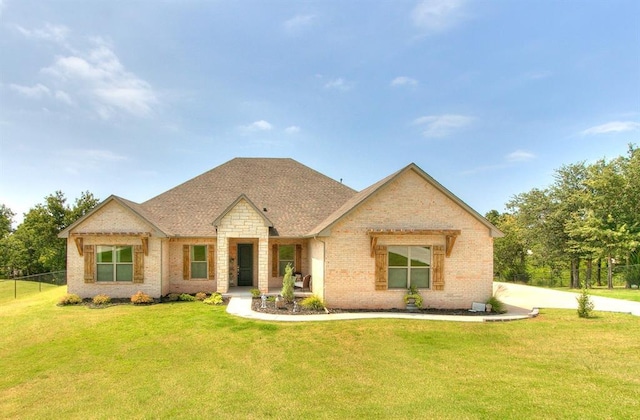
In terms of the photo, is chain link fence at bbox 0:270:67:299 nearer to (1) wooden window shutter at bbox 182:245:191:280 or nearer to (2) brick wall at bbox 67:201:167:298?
(2) brick wall at bbox 67:201:167:298

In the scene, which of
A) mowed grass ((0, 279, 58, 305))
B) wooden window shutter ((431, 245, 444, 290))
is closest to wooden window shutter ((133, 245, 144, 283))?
mowed grass ((0, 279, 58, 305))

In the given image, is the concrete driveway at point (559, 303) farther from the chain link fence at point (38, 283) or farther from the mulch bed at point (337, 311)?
the chain link fence at point (38, 283)

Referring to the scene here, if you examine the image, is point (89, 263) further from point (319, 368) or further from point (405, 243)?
point (405, 243)

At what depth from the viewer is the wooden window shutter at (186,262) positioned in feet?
57.6

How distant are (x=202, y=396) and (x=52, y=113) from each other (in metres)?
19.6

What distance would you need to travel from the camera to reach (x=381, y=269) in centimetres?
1393

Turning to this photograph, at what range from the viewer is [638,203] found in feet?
86.5

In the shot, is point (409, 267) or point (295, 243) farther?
point (295, 243)

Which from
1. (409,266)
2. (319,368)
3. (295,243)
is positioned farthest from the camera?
(295,243)

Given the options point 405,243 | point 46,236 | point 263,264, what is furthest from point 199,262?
point 46,236

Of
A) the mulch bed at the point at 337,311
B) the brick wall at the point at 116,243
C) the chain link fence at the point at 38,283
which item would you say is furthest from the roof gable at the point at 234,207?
the chain link fence at the point at 38,283

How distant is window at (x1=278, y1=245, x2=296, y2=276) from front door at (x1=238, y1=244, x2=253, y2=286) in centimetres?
170

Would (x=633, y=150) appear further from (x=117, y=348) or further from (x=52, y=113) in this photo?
(x=52, y=113)

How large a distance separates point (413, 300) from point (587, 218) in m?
23.2
